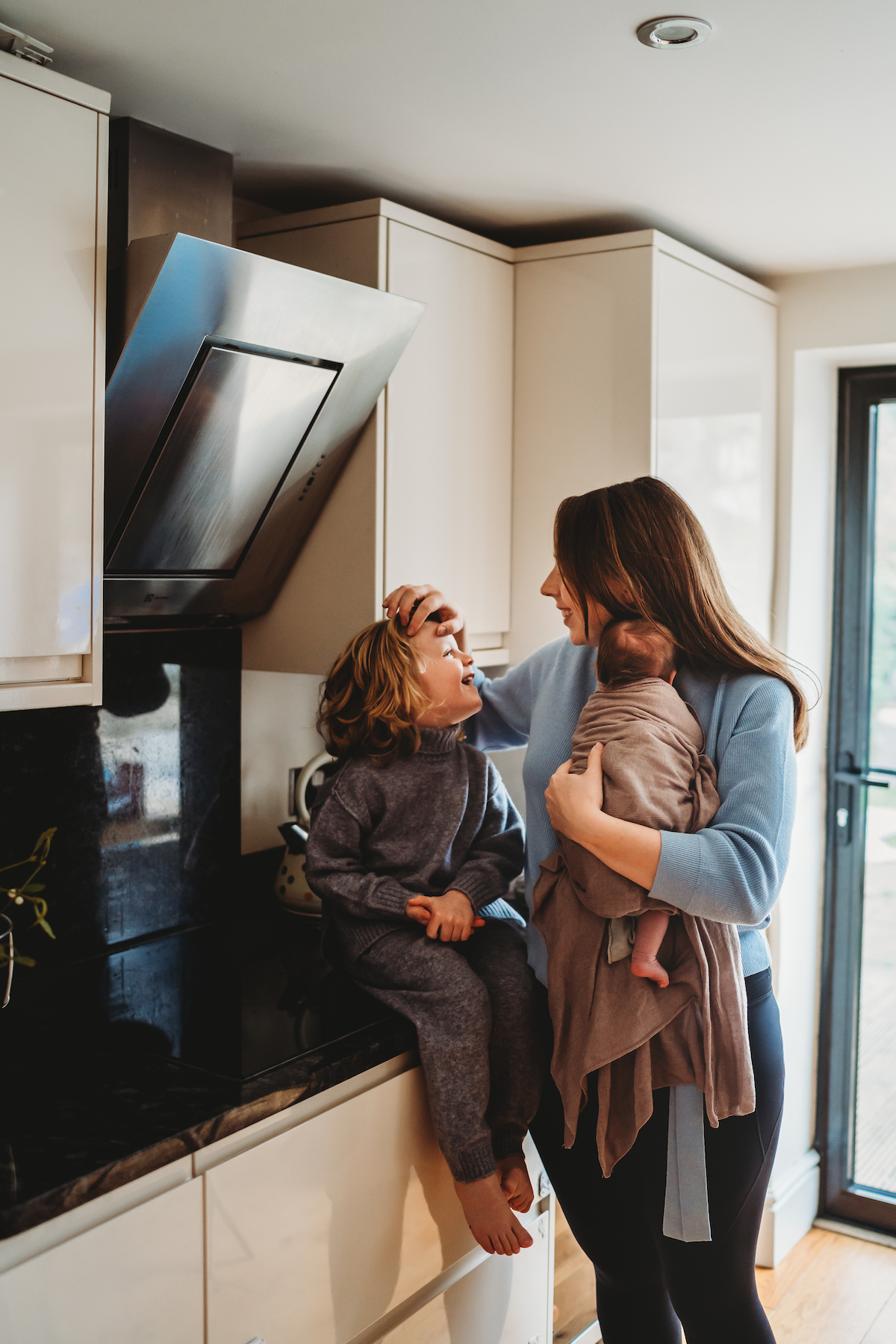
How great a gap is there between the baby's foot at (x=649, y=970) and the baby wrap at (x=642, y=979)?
0.02m

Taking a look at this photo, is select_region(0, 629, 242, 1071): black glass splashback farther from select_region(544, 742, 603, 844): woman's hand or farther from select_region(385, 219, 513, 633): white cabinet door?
select_region(544, 742, 603, 844): woman's hand

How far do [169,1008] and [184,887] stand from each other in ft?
1.36

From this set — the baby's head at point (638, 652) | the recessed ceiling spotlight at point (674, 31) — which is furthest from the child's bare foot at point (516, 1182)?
the recessed ceiling spotlight at point (674, 31)

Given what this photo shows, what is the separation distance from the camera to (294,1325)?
1.35m

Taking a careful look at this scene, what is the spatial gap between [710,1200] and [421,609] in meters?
0.90

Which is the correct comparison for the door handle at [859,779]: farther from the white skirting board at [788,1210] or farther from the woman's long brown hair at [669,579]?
the woman's long brown hair at [669,579]

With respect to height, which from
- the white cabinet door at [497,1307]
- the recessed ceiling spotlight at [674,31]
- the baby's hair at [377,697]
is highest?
the recessed ceiling spotlight at [674,31]

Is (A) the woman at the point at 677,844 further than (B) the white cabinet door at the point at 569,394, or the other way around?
(B) the white cabinet door at the point at 569,394

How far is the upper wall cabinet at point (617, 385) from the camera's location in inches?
81.8

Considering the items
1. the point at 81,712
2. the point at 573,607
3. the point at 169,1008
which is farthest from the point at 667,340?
the point at 169,1008

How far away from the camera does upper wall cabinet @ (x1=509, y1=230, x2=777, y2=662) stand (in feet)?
6.82

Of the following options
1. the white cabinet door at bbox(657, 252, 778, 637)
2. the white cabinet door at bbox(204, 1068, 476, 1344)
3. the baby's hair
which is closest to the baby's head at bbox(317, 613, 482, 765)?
the baby's hair

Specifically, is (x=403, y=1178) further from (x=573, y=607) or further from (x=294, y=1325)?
(x=573, y=607)

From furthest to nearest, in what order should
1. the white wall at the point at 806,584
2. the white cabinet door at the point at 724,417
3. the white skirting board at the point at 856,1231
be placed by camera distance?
1. the white skirting board at the point at 856,1231
2. the white wall at the point at 806,584
3. the white cabinet door at the point at 724,417
